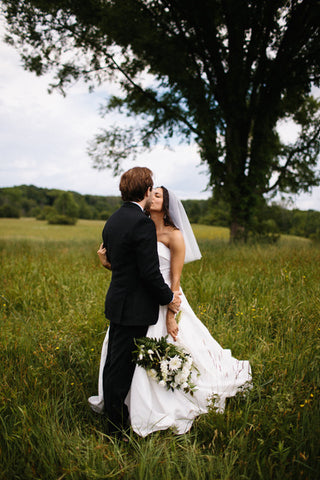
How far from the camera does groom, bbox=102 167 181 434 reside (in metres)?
2.06

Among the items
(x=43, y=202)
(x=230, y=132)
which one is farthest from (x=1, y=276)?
(x=43, y=202)

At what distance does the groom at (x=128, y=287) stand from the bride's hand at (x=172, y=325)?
0.22 ft

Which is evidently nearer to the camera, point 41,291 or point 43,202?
point 41,291

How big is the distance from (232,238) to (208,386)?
28.3 feet

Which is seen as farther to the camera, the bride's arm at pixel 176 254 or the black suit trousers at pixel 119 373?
the bride's arm at pixel 176 254

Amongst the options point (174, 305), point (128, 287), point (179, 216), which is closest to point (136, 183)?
point (179, 216)

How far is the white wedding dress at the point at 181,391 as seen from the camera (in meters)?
2.28

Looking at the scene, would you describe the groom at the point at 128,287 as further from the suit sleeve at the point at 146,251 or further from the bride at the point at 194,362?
the bride at the point at 194,362

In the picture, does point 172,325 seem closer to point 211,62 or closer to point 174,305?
point 174,305

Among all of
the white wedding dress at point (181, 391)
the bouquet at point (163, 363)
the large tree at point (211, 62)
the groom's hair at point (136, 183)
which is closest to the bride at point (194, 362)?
the white wedding dress at point (181, 391)

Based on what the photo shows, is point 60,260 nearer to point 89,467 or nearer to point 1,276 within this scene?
point 1,276

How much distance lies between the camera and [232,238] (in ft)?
35.3

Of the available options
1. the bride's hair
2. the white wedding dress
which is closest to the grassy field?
the white wedding dress

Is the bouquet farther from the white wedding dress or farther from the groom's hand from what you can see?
the groom's hand
